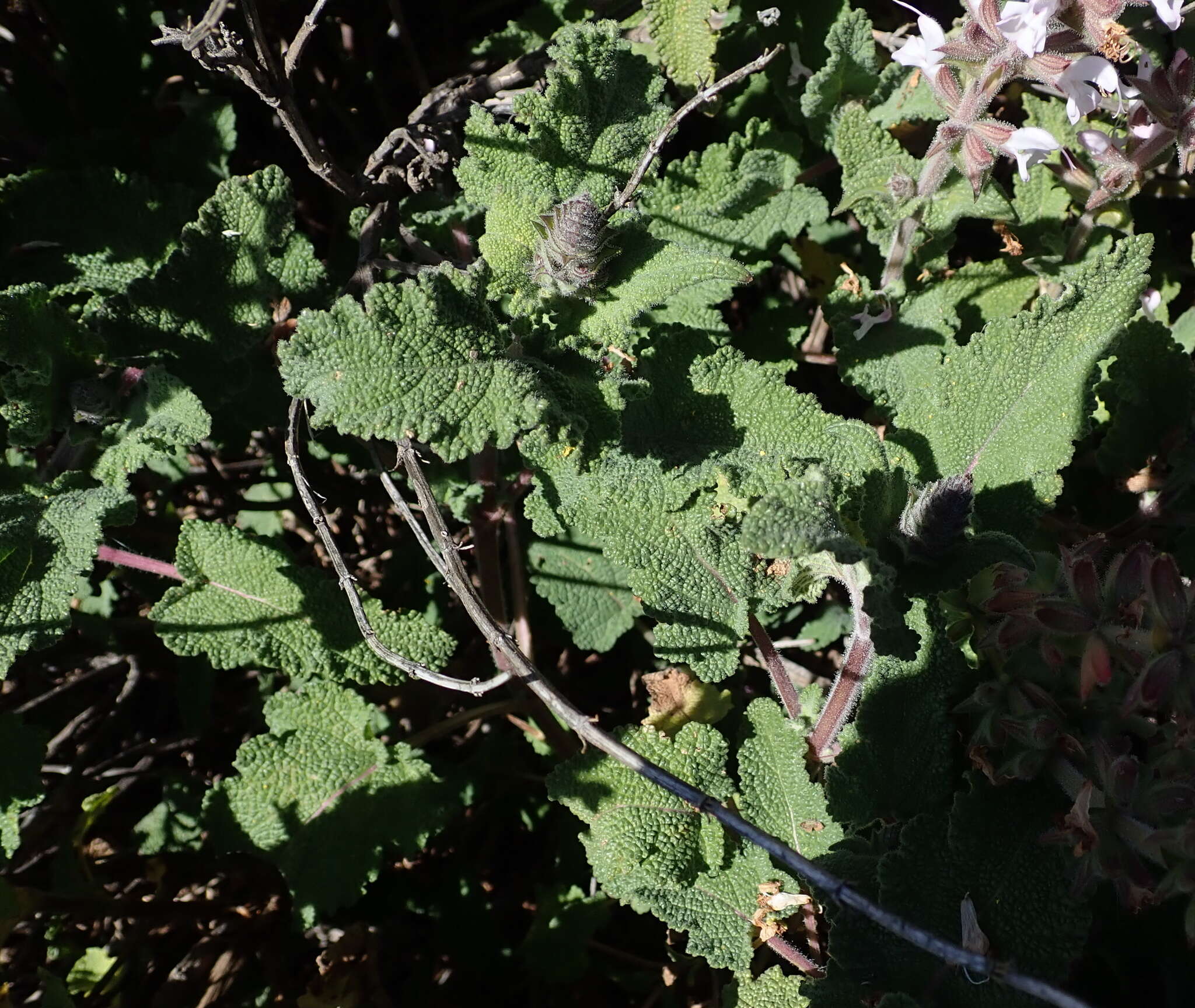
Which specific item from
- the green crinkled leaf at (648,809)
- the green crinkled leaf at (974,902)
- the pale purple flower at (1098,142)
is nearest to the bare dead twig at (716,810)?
the green crinkled leaf at (974,902)

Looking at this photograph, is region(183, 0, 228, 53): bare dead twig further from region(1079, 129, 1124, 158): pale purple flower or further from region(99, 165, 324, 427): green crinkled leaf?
region(1079, 129, 1124, 158): pale purple flower

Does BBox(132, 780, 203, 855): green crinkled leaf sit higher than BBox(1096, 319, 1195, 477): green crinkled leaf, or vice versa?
BBox(1096, 319, 1195, 477): green crinkled leaf

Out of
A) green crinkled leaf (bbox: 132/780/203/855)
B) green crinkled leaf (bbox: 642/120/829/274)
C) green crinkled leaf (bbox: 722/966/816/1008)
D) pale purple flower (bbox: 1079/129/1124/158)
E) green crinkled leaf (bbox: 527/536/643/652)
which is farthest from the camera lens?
green crinkled leaf (bbox: 132/780/203/855)

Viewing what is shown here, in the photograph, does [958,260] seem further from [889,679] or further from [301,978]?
[301,978]

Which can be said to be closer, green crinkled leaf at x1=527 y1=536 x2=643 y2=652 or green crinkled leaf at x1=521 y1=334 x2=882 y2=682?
green crinkled leaf at x1=521 y1=334 x2=882 y2=682

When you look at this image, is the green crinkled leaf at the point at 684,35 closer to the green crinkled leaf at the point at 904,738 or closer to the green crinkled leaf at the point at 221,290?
the green crinkled leaf at the point at 221,290

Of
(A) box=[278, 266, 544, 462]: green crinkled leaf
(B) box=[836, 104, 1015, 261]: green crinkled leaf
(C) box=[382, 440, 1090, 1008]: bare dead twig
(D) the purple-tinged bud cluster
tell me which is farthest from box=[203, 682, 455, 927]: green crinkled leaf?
(B) box=[836, 104, 1015, 261]: green crinkled leaf
